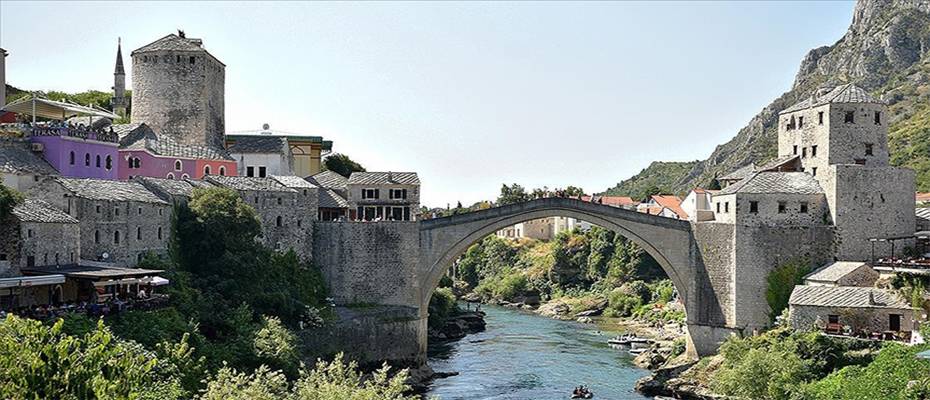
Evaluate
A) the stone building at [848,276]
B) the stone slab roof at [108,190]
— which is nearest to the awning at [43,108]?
the stone slab roof at [108,190]

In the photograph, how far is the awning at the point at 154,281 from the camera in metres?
40.7

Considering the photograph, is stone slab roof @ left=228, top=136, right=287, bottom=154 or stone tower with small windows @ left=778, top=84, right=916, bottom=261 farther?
stone slab roof @ left=228, top=136, right=287, bottom=154

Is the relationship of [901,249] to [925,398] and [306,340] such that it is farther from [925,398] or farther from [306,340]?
[306,340]

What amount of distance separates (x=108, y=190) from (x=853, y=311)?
1208 inches

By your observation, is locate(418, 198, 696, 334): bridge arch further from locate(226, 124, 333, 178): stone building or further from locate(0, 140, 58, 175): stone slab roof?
locate(0, 140, 58, 175): stone slab roof

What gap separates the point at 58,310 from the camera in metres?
36.0

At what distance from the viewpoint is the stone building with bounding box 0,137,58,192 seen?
136 feet

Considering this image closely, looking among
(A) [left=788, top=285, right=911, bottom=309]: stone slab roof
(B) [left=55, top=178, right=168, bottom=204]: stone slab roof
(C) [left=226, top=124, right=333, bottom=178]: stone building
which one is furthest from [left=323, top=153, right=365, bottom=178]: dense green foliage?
(A) [left=788, top=285, right=911, bottom=309]: stone slab roof

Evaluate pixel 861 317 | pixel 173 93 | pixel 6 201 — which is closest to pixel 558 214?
pixel 861 317

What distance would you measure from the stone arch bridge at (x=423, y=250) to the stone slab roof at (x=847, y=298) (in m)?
7.61

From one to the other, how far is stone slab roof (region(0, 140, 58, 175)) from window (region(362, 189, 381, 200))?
16.9 m

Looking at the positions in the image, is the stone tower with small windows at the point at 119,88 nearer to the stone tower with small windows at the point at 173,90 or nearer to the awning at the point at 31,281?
the stone tower with small windows at the point at 173,90

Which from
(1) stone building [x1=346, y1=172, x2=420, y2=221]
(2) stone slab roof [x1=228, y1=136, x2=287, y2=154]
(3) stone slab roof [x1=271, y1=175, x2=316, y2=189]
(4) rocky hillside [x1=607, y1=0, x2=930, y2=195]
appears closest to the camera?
(3) stone slab roof [x1=271, y1=175, x2=316, y2=189]

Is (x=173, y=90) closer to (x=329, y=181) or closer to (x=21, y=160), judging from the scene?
(x=329, y=181)
